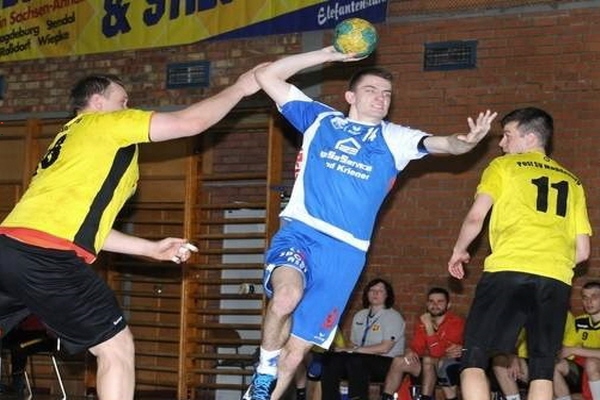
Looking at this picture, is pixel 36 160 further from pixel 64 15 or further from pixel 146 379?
pixel 146 379

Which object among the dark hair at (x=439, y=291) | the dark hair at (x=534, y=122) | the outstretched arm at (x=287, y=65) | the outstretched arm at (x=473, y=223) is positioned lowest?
the dark hair at (x=439, y=291)

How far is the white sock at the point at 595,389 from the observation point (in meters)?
8.93

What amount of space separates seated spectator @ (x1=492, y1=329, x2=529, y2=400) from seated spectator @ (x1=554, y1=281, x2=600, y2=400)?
0.31 meters

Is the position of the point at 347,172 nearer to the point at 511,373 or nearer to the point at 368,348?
the point at 511,373

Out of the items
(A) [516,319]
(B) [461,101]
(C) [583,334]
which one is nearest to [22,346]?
(B) [461,101]

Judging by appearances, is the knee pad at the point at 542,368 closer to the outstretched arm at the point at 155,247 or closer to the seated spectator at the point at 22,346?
the outstretched arm at the point at 155,247

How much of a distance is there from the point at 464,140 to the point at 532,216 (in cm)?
59

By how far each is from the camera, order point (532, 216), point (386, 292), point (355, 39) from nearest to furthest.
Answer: point (532, 216) < point (355, 39) < point (386, 292)

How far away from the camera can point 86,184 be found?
5.48 meters

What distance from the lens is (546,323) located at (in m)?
6.34

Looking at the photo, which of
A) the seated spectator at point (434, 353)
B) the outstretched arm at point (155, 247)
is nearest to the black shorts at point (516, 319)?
the outstretched arm at point (155, 247)

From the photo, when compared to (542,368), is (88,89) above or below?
above

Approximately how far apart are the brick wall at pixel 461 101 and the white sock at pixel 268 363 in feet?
15.9

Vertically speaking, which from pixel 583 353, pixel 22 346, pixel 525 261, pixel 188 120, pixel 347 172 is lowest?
pixel 22 346
